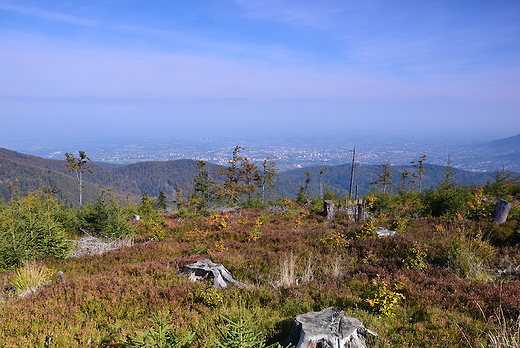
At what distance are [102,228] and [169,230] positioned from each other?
10.5 ft

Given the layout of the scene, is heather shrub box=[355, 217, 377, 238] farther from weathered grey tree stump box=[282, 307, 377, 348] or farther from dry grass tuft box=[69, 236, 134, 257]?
dry grass tuft box=[69, 236, 134, 257]

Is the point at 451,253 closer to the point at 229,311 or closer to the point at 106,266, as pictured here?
the point at 229,311

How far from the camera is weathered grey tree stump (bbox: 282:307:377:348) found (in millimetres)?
3424

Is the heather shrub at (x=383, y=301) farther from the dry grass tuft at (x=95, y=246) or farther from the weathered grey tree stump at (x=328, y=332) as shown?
the dry grass tuft at (x=95, y=246)

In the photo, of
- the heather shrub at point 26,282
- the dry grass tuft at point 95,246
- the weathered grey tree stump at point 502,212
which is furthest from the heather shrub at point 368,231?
the heather shrub at point 26,282

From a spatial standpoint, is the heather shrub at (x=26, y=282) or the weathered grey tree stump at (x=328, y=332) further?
the heather shrub at (x=26, y=282)

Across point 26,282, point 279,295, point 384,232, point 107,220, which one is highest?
point 279,295

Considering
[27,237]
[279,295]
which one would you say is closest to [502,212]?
[279,295]

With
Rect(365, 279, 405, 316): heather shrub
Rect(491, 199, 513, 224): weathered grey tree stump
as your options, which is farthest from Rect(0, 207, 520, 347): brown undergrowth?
Rect(491, 199, 513, 224): weathered grey tree stump

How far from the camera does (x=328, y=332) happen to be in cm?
354

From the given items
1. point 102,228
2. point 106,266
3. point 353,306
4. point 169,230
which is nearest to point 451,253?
point 353,306

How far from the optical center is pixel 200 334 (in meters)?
4.21

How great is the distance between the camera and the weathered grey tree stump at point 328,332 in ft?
11.2

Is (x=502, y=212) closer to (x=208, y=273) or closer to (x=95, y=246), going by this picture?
(x=208, y=273)
